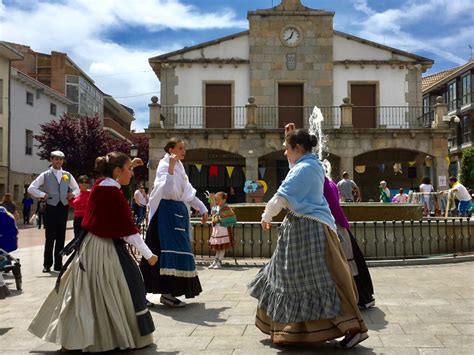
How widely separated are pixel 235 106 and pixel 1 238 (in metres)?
19.1

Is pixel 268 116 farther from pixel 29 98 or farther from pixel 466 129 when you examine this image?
pixel 466 129

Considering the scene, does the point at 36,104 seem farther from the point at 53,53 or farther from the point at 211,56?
the point at 211,56

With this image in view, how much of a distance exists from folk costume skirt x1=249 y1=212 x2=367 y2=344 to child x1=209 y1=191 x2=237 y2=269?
16.8 ft

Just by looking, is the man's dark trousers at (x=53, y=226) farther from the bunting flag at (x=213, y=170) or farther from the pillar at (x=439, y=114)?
the pillar at (x=439, y=114)

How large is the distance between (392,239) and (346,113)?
1444 cm

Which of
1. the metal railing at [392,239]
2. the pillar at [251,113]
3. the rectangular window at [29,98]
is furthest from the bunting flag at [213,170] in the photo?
the metal railing at [392,239]

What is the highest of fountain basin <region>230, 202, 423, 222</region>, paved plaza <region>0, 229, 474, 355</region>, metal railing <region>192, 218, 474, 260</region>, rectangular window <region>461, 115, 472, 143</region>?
rectangular window <region>461, 115, 472, 143</region>

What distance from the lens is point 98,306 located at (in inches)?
162

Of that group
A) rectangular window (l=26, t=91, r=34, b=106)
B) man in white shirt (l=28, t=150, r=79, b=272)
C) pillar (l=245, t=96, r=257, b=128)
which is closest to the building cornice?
rectangular window (l=26, t=91, r=34, b=106)

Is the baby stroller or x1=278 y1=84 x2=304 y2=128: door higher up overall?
x1=278 y1=84 x2=304 y2=128: door

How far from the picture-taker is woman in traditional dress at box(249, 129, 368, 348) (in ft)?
13.4

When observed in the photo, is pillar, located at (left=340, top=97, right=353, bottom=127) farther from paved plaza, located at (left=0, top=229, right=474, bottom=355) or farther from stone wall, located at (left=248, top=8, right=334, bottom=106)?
paved plaza, located at (left=0, top=229, right=474, bottom=355)

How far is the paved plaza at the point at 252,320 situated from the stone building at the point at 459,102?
3805cm

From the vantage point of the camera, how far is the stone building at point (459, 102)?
143ft
